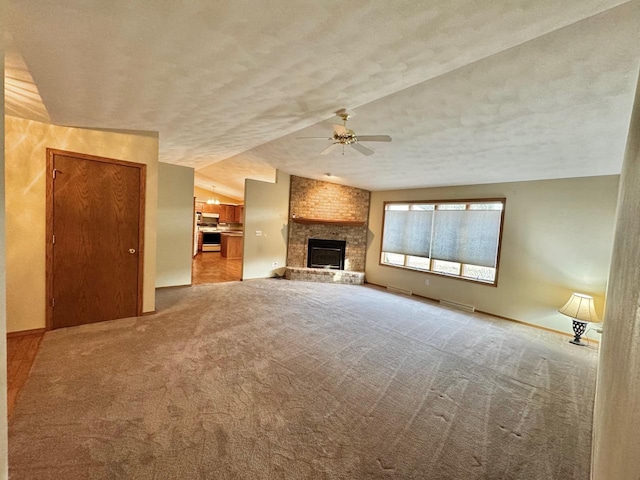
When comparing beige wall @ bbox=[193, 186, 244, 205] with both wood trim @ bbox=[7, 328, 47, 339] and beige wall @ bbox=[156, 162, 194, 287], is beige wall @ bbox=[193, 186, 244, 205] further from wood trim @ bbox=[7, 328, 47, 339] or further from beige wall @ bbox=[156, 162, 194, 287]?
wood trim @ bbox=[7, 328, 47, 339]

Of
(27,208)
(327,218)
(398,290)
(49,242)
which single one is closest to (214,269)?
(327,218)

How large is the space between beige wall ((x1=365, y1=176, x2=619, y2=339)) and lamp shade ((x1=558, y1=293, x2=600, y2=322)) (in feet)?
0.79

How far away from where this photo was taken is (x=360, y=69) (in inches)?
86.1

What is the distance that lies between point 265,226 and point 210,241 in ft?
16.1

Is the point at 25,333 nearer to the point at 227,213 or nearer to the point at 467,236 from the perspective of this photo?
the point at 467,236

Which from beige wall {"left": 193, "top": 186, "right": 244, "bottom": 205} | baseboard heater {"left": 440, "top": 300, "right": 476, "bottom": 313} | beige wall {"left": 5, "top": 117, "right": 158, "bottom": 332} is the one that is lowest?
baseboard heater {"left": 440, "top": 300, "right": 476, "bottom": 313}

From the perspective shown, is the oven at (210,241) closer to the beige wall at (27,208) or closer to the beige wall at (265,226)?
the beige wall at (265,226)

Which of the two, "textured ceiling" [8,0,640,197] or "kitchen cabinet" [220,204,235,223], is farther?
"kitchen cabinet" [220,204,235,223]

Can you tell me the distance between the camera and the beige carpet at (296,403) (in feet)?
5.45

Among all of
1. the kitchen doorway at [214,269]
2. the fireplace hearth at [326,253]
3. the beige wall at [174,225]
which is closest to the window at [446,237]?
the fireplace hearth at [326,253]

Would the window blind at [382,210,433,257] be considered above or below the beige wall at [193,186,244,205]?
below

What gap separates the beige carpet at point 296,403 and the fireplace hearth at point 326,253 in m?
3.40

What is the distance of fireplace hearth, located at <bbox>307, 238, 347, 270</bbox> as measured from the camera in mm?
7262

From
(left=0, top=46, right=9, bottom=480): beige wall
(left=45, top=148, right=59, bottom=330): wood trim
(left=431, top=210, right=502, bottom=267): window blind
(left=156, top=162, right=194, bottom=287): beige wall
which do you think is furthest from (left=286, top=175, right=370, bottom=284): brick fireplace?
(left=0, top=46, right=9, bottom=480): beige wall
